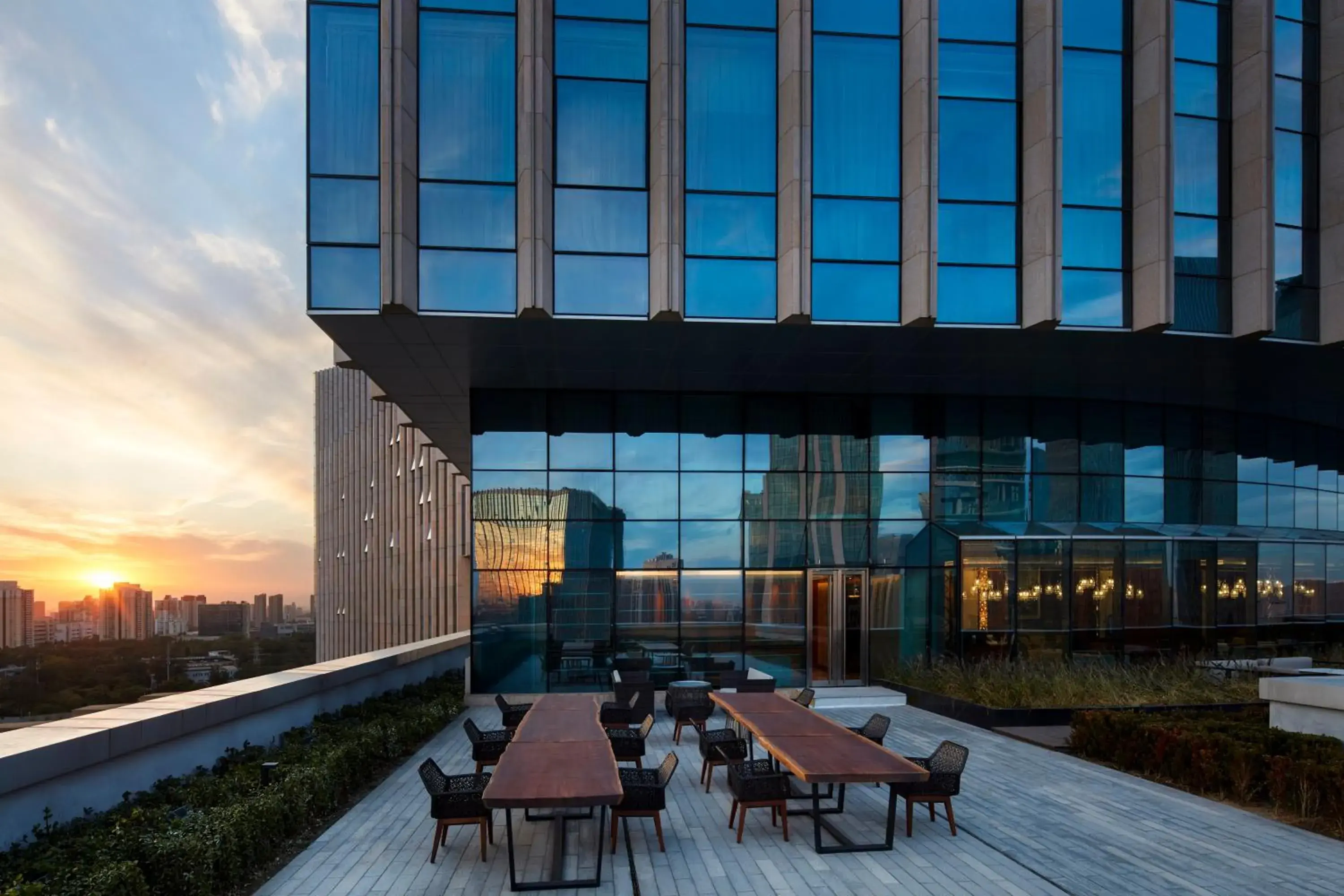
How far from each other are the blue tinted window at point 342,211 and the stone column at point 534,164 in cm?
240

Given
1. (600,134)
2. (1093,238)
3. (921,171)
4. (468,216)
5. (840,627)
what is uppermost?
(600,134)

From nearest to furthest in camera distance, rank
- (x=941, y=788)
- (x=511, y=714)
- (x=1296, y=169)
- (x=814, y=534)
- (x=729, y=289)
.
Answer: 1. (x=941, y=788)
2. (x=511, y=714)
3. (x=729, y=289)
4. (x=1296, y=169)
5. (x=814, y=534)

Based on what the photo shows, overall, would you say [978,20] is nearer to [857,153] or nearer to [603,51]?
[857,153]

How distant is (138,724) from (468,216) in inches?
362

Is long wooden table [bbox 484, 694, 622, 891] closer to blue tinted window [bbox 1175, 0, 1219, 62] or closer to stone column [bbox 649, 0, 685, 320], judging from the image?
stone column [bbox 649, 0, 685, 320]

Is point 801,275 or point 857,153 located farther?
point 857,153

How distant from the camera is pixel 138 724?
7223 millimetres

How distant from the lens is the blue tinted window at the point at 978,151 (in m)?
14.3

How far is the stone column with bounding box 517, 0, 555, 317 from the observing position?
13273 millimetres

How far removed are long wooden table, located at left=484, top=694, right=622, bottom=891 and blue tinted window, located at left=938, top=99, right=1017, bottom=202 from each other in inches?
438

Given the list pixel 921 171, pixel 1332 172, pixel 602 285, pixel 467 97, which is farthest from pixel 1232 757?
pixel 467 97

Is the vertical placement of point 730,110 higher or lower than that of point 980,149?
higher

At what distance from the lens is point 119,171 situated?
64.3ft

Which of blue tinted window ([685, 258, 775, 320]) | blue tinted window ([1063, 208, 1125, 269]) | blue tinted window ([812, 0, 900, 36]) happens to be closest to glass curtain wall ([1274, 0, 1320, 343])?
blue tinted window ([1063, 208, 1125, 269])
